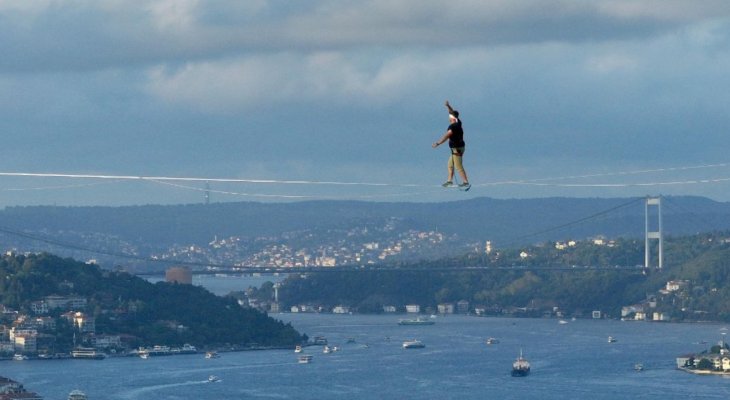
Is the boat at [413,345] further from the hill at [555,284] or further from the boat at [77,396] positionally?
the boat at [77,396]

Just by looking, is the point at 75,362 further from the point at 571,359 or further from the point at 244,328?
the point at 571,359

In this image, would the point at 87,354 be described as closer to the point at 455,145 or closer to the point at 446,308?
the point at 446,308

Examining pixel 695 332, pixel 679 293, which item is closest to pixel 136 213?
pixel 679 293

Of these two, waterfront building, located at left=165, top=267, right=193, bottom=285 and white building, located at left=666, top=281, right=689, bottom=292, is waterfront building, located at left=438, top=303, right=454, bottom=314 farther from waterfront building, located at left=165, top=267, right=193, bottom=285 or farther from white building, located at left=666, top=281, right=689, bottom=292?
waterfront building, located at left=165, top=267, right=193, bottom=285

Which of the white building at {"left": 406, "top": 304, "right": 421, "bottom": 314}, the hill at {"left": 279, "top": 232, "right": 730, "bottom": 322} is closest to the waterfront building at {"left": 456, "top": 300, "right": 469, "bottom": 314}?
the hill at {"left": 279, "top": 232, "right": 730, "bottom": 322}

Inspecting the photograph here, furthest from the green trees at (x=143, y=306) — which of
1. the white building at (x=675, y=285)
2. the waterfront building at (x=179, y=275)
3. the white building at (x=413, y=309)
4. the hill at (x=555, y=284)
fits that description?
the white building at (x=413, y=309)
